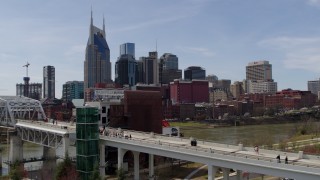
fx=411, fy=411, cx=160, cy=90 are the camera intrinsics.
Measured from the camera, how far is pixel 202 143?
59844 millimetres

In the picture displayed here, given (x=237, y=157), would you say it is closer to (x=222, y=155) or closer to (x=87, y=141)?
(x=222, y=155)

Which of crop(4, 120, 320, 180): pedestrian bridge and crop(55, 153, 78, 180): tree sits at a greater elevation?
crop(4, 120, 320, 180): pedestrian bridge

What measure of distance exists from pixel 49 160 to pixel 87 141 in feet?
98.3

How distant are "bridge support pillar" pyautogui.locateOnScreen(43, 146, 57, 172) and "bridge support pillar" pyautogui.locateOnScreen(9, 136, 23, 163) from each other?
5.82 m

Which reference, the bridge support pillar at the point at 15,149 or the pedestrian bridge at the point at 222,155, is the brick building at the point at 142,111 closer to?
the pedestrian bridge at the point at 222,155

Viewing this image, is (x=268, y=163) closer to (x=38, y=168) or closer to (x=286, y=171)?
(x=286, y=171)

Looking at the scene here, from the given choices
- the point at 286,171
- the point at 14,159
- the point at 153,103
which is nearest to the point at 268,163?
the point at 286,171

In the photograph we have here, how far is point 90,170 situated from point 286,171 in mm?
33787

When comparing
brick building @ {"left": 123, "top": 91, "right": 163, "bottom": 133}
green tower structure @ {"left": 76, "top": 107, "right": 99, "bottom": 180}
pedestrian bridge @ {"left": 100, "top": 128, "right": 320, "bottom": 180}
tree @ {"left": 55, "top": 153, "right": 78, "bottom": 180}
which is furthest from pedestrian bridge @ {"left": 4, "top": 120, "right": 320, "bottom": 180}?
brick building @ {"left": 123, "top": 91, "right": 163, "bottom": 133}

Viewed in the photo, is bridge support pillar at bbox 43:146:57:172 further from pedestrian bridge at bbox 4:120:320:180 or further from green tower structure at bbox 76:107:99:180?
green tower structure at bbox 76:107:99:180

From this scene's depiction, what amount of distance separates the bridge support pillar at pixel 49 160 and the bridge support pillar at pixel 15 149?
582 centimetres

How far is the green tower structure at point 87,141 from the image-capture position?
214 feet

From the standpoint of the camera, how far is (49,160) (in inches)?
3597

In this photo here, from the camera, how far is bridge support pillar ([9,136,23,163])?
93844 mm
